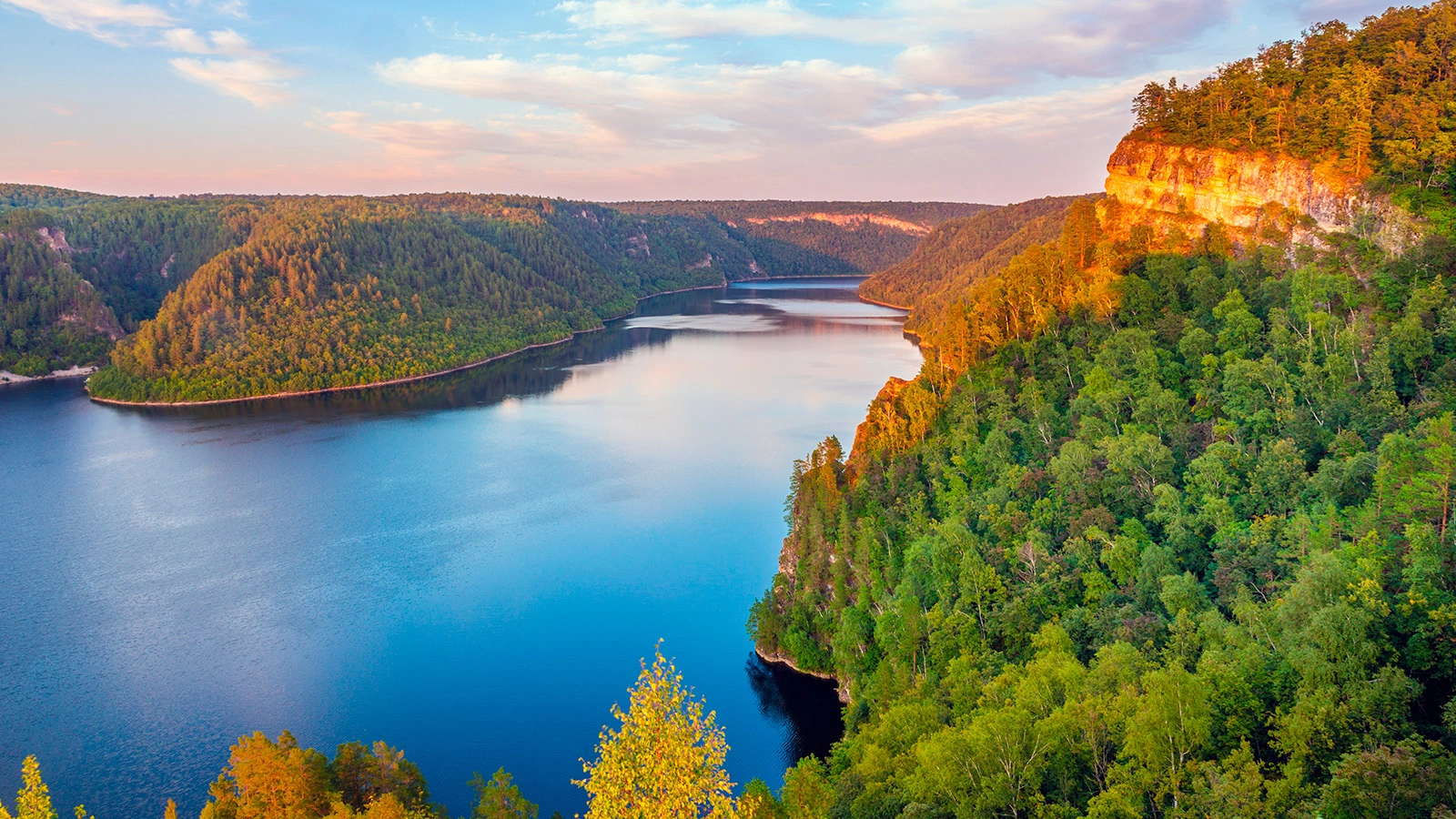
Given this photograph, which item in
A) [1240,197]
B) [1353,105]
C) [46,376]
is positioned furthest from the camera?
[46,376]

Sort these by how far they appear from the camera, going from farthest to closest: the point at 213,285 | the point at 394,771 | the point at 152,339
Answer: the point at 213,285
the point at 152,339
the point at 394,771

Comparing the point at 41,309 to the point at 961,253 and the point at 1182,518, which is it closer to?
the point at 1182,518

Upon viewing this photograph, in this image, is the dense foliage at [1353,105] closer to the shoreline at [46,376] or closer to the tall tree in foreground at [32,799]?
the tall tree in foreground at [32,799]

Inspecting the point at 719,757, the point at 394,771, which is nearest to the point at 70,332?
the point at 394,771

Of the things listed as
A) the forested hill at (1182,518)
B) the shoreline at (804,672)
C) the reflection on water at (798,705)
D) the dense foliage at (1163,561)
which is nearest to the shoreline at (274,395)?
the forested hill at (1182,518)

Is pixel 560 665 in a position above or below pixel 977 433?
below

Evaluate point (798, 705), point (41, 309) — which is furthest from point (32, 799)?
point (41, 309)

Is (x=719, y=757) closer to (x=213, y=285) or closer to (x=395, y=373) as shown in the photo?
(x=395, y=373)
